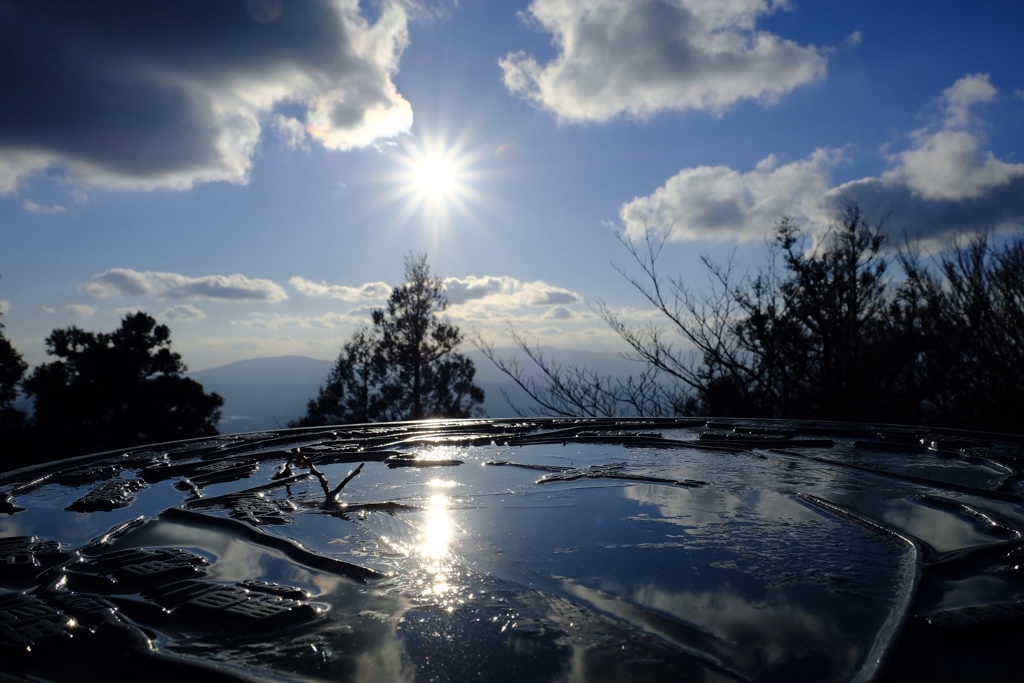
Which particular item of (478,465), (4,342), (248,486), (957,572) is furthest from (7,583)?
(4,342)

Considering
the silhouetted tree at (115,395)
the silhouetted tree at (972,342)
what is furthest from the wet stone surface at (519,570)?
the silhouetted tree at (115,395)

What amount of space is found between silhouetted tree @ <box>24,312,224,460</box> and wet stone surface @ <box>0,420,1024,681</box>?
14.9m

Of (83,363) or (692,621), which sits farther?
(83,363)

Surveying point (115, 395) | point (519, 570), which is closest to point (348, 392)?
point (115, 395)

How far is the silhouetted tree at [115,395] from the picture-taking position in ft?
48.7

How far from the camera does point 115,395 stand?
15.7 metres

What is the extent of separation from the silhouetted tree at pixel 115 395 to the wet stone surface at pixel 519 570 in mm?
14865

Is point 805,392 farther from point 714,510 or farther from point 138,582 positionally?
point 138,582

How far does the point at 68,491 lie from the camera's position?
218 centimetres

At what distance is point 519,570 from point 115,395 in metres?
17.3

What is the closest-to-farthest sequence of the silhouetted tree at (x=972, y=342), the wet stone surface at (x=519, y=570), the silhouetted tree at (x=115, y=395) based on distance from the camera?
the wet stone surface at (x=519, y=570)
the silhouetted tree at (x=972, y=342)
the silhouetted tree at (x=115, y=395)

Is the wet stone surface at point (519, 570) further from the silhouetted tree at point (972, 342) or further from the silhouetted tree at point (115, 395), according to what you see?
the silhouetted tree at point (115, 395)

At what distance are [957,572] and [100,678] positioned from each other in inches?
59.5

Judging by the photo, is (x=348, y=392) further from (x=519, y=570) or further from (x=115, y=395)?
(x=519, y=570)
